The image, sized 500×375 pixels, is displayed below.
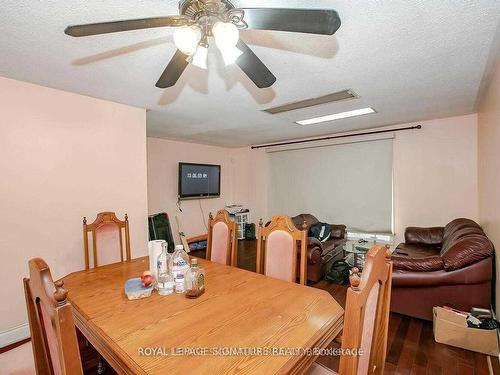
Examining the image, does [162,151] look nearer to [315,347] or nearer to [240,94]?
[240,94]

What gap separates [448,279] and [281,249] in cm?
156

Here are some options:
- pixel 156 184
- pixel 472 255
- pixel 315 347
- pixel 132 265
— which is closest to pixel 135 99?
pixel 132 265

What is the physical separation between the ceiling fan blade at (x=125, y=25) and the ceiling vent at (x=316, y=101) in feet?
6.32

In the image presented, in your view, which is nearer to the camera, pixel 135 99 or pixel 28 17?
pixel 28 17

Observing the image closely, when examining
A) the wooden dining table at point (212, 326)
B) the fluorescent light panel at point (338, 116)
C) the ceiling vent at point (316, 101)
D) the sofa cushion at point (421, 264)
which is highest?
the fluorescent light panel at point (338, 116)

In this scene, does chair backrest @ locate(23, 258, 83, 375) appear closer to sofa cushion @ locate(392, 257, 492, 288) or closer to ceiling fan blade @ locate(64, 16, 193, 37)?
ceiling fan blade @ locate(64, 16, 193, 37)

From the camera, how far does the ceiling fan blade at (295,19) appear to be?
0.96m

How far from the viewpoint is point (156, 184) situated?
4.79 m

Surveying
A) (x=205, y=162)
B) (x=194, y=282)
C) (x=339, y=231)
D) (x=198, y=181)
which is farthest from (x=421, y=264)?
(x=205, y=162)

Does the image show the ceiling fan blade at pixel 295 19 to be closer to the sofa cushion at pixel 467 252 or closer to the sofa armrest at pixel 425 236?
the sofa cushion at pixel 467 252

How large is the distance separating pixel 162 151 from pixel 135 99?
231cm

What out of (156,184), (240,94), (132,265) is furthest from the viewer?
(156,184)

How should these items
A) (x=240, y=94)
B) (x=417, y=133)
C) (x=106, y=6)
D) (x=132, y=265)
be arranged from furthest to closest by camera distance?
(x=417, y=133) → (x=240, y=94) → (x=132, y=265) → (x=106, y=6)

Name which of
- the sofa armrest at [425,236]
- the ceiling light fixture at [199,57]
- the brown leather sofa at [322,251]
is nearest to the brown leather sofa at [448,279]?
the brown leather sofa at [322,251]
